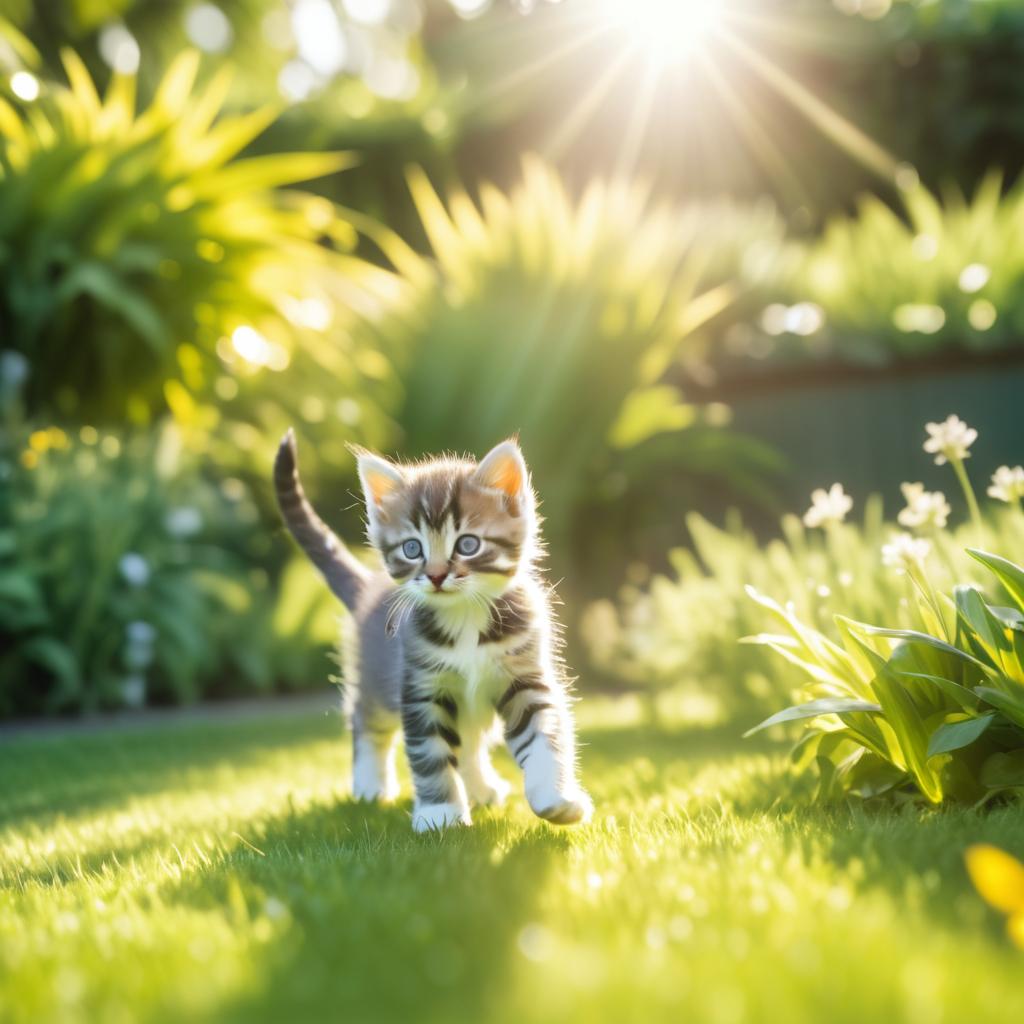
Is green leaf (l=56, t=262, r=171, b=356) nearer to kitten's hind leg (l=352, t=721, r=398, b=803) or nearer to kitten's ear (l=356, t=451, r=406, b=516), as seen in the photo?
kitten's hind leg (l=352, t=721, r=398, b=803)

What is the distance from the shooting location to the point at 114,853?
2.87 meters

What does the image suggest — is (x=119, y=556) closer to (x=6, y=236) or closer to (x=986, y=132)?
(x=6, y=236)

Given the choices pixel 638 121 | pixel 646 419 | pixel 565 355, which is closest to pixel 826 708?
pixel 565 355

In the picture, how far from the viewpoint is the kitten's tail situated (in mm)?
3461

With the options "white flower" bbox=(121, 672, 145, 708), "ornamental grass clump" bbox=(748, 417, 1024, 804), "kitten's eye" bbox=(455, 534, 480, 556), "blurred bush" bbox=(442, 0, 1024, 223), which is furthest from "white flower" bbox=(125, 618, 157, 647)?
"blurred bush" bbox=(442, 0, 1024, 223)

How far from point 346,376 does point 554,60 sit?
9.16 meters

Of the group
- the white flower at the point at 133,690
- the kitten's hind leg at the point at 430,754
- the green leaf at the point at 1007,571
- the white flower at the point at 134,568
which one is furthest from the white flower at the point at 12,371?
the green leaf at the point at 1007,571

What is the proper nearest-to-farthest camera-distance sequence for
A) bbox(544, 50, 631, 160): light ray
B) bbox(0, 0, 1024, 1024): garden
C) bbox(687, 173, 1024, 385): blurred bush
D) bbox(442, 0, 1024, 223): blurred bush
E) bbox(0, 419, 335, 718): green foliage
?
bbox(0, 0, 1024, 1024): garden → bbox(0, 419, 335, 718): green foliage → bbox(687, 173, 1024, 385): blurred bush → bbox(442, 0, 1024, 223): blurred bush → bbox(544, 50, 631, 160): light ray

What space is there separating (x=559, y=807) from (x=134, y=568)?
12.7 ft

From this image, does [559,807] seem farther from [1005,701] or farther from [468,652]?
[1005,701]

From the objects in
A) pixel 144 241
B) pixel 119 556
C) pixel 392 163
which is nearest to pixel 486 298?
pixel 144 241

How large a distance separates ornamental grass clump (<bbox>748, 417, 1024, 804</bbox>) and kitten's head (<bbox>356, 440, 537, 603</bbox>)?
58cm

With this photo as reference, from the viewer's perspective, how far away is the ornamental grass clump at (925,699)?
2.50m

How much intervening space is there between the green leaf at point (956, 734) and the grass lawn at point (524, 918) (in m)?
0.15
